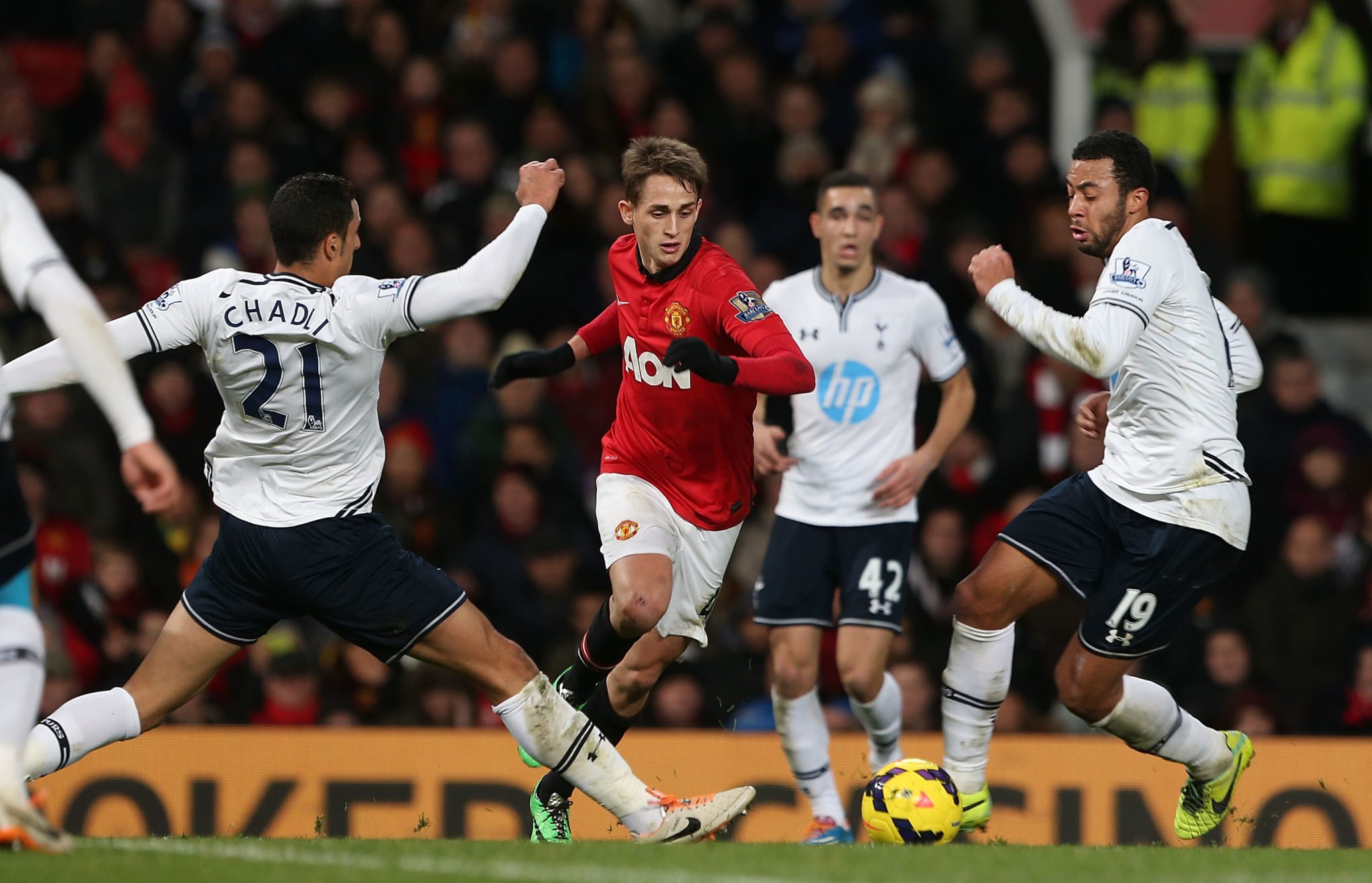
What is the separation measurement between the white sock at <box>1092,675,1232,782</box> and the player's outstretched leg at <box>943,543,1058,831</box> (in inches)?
17.8

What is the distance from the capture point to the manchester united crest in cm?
720

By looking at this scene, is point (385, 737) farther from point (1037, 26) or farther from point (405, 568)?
point (1037, 26)

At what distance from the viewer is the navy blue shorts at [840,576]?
27.6 feet

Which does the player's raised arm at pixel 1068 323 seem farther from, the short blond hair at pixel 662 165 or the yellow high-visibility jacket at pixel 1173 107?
the yellow high-visibility jacket at pixel 1173 107

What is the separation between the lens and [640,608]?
7.04 metres

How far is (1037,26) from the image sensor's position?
1558 centimetres

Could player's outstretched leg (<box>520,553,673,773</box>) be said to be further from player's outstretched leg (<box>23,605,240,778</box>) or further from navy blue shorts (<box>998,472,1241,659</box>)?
navy blue shorts (<box>998,472,1241,659</box>)

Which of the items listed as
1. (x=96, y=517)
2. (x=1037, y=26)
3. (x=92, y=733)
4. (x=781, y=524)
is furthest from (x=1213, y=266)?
(x=92, y=733)

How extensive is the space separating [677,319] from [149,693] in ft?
7.81

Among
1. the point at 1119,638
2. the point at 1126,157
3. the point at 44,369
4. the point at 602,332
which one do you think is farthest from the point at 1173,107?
the point at 44,369

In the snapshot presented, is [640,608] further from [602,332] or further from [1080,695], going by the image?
[1080,695]

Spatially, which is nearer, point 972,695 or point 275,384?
point 275,384

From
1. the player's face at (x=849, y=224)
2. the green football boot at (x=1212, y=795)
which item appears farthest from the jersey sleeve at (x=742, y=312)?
the green football boot at (x=1212, y=795)

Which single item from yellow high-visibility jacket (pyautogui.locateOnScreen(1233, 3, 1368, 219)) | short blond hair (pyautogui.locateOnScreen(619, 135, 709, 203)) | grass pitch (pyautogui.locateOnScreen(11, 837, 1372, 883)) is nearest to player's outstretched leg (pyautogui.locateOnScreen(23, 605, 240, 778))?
grass pitch (pyautogui.locateOnScreen(11, 837, 1372, 883))
